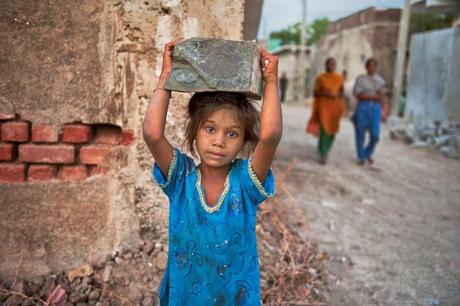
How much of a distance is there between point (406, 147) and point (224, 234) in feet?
26.2

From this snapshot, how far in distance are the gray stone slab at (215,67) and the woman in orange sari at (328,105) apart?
5307 millimetres

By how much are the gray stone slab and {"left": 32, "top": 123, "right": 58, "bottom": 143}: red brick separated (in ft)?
3.52

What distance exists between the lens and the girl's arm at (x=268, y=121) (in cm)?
141

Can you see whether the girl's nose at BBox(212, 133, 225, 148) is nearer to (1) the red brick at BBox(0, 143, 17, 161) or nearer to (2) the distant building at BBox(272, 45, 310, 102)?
(1) the red brick at BBox(0, 143, 17, 161)

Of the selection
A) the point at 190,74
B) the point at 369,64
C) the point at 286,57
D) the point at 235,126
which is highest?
the point at 286,57

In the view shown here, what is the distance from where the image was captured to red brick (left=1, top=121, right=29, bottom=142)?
2197 mm

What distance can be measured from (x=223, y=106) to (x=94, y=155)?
3.73 feet

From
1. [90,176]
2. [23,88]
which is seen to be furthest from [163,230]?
[23,88]

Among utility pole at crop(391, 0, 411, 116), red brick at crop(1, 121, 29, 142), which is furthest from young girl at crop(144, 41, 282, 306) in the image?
utility pole at crop(391, 0, 411, 116)

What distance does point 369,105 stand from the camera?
669 cm

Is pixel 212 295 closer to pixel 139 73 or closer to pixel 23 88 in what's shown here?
pixel 139 73

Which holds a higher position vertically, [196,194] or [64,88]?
[64,88]

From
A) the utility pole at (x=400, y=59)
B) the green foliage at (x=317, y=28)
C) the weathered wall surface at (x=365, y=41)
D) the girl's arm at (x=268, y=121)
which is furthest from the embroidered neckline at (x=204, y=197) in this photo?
the green foliage at (x=317, y=28)

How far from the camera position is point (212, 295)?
153 centimetres
